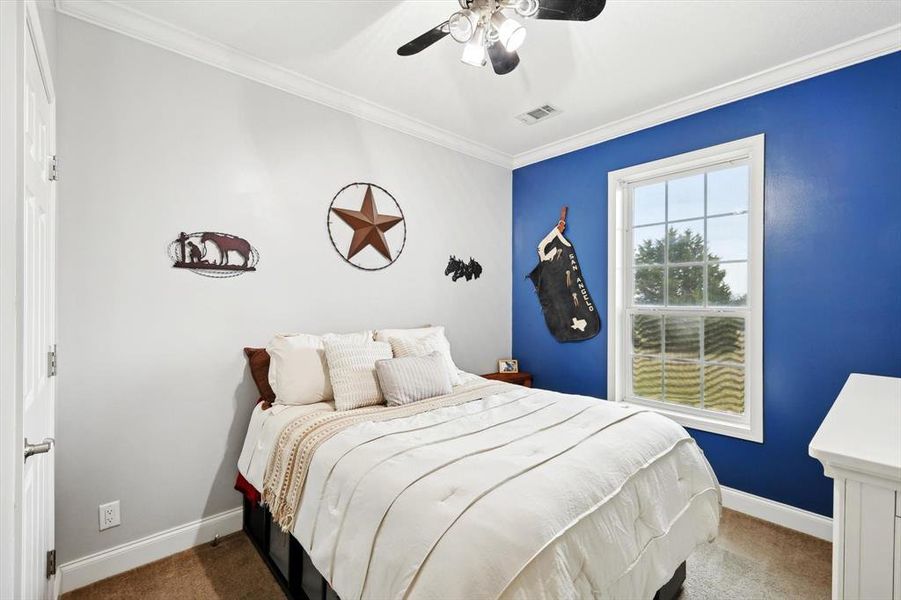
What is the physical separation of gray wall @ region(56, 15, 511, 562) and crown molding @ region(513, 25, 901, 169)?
5.75 ft

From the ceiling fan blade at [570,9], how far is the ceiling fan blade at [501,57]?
0.23 meters

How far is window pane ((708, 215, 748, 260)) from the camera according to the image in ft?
8.87

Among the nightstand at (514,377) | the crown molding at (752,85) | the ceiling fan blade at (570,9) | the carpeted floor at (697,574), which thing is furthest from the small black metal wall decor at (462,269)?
the carpeted floor at (697,574)

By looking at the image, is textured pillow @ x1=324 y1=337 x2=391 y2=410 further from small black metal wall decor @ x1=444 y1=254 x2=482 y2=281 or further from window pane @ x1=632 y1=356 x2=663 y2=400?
window pane @ x1=632 y1=356 x2=663 y2=400

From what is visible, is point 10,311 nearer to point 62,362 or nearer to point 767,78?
point 62,362

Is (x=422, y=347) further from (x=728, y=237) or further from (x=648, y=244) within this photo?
(x=728, y=237)

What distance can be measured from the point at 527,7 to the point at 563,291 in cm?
240

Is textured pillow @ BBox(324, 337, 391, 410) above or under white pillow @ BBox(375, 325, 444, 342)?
under

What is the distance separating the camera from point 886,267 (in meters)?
2.16

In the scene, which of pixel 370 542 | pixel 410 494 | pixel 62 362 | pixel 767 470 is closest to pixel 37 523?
pixel 62 362

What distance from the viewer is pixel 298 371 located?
86.5 inches

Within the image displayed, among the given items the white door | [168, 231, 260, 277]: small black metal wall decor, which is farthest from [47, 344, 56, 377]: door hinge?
[168, 231, 260, 277]: small black metal wall decor

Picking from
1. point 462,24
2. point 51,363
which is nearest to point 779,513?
point 462,24

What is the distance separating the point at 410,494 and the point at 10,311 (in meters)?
1.03
